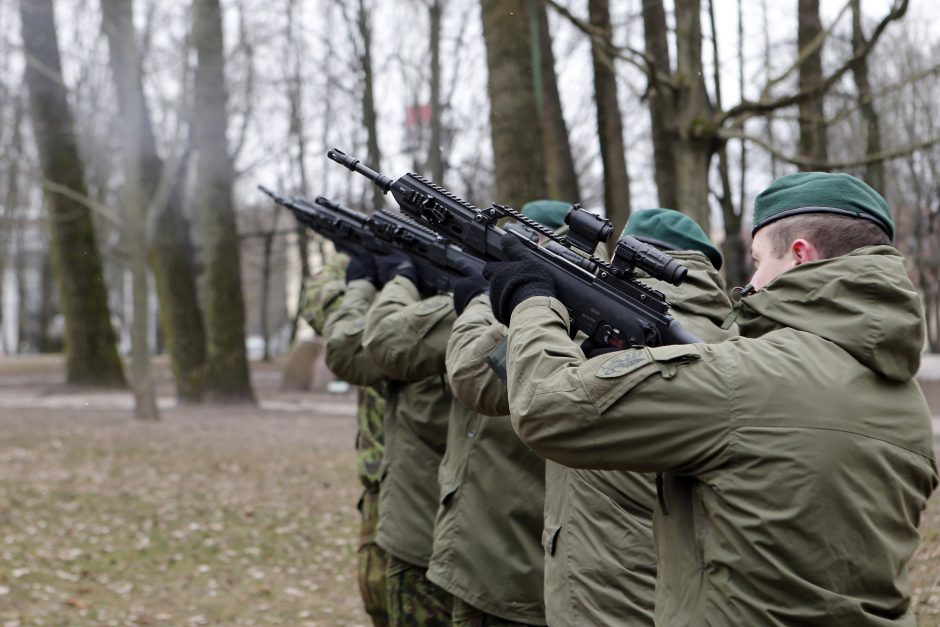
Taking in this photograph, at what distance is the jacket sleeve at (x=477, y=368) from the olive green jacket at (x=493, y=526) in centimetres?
24

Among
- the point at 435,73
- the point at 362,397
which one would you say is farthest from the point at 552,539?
the point at 435,73

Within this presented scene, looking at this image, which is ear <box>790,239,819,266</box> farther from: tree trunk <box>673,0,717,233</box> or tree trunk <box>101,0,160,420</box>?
tree trunk <box>101,0,160,420</box>

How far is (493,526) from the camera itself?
3.71m

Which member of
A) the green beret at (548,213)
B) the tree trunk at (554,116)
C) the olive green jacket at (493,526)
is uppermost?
the tree trunk at (554,116)

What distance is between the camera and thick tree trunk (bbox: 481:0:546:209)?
7.07 meters

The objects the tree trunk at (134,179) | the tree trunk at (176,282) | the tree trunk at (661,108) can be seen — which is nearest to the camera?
the tree trunk at (661,108)

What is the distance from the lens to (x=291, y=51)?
29.3 m

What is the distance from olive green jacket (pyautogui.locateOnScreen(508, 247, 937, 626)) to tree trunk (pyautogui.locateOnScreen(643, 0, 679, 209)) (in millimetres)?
6818

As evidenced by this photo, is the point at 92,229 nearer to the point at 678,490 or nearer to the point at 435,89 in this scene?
the point at 435,89

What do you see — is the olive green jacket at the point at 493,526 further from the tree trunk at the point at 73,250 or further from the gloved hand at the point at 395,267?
the tree trunk at the point at 73,250

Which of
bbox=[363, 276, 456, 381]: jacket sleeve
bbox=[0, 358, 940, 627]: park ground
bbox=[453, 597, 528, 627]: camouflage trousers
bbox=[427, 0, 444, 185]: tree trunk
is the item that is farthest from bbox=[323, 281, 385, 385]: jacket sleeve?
bbox=[427, 0, 444, 185]: tree trunk

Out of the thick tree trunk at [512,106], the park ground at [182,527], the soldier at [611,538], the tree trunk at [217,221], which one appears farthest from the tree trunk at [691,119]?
the tree trunk at [217,221]

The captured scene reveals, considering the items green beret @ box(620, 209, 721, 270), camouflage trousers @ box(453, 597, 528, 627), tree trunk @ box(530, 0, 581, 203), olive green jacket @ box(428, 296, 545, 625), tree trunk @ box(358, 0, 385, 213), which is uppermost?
tree trunk @ box(358, 0, 385, 213)

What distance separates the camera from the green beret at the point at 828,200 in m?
2.22
